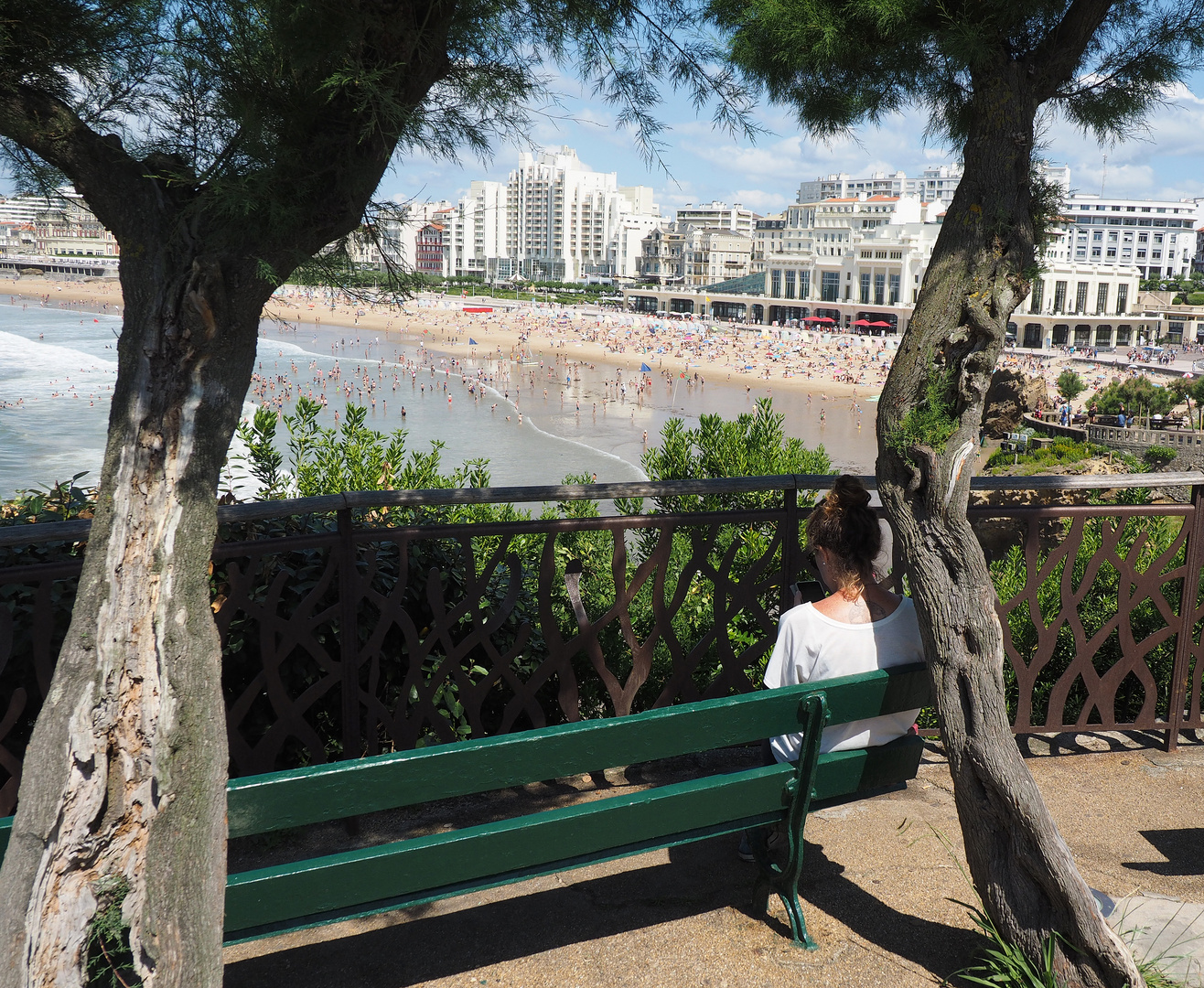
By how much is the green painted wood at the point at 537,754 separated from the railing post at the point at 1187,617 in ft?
5.51

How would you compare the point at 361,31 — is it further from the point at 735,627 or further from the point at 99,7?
the point at 735,627

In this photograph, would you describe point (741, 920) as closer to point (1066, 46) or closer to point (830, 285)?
point (1066, 46)

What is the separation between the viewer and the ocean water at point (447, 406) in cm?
2356

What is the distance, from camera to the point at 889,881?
2684 mm

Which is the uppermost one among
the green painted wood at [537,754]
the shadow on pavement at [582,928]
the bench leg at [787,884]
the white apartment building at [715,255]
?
the white apartment building at [715,255]

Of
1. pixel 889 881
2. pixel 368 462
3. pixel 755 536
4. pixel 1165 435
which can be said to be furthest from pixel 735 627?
pixel 1165 435

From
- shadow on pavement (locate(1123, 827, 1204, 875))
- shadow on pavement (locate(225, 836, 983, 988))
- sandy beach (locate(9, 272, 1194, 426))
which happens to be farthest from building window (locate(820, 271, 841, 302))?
shadow on pavement (locate(225, 836, 983, 988))

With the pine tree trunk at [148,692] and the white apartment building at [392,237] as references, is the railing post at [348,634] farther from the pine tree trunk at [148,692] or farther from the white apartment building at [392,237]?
the pine tree trunk at [148,692]

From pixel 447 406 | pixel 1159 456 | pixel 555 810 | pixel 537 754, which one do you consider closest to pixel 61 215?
pixel 537 754

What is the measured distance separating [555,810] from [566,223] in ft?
528

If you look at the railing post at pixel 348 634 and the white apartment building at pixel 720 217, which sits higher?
the white apartment building at pixel 720 217

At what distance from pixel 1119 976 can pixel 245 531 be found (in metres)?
2.86

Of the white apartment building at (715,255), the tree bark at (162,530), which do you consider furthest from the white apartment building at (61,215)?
the white apartment building at (715,255)

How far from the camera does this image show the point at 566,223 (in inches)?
6186
